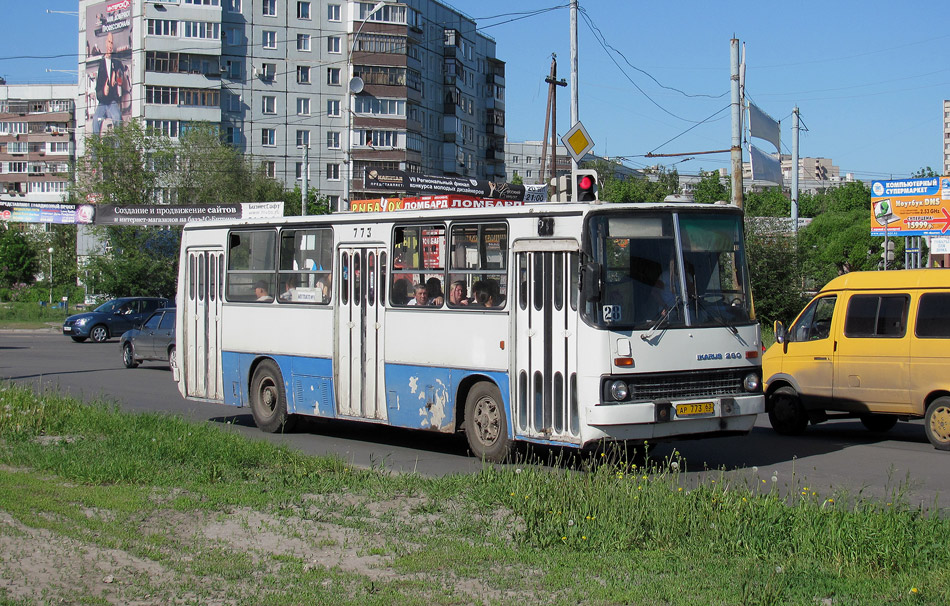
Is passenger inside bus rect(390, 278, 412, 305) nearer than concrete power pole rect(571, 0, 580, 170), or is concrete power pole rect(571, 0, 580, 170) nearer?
passenger inside bus rect(390, 278, 412, 305)

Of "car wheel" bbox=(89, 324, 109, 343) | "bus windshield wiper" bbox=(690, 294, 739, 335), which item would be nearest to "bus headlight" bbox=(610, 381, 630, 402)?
"bus windshield wiper" bbox=(690, 294, 739, 335)

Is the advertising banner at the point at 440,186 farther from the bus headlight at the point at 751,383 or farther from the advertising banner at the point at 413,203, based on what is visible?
the bus headlight at the point at 751,383

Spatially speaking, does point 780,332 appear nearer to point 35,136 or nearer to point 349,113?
point 349,113

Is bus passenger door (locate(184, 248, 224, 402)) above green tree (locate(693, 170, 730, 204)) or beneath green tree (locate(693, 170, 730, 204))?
beneath

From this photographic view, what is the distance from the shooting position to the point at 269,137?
86.0 metres

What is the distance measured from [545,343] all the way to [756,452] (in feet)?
11.6

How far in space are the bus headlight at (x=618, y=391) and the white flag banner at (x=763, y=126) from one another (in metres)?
24.0

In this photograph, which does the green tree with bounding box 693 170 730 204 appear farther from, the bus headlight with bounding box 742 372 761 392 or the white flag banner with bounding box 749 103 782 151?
the bus headlight with bounding box 742 372 761 392

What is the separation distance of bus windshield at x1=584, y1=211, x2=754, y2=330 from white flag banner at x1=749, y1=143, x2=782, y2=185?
2324 cm

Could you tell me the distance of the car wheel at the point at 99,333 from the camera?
39531mm

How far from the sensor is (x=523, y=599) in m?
5.76

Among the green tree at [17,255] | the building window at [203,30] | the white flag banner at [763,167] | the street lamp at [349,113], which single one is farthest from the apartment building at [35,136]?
the white flag banner at [763,167]

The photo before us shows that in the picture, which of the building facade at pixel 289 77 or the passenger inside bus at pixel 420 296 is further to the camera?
the building facade at pixel 289 77

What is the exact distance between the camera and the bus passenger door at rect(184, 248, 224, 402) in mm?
15617
